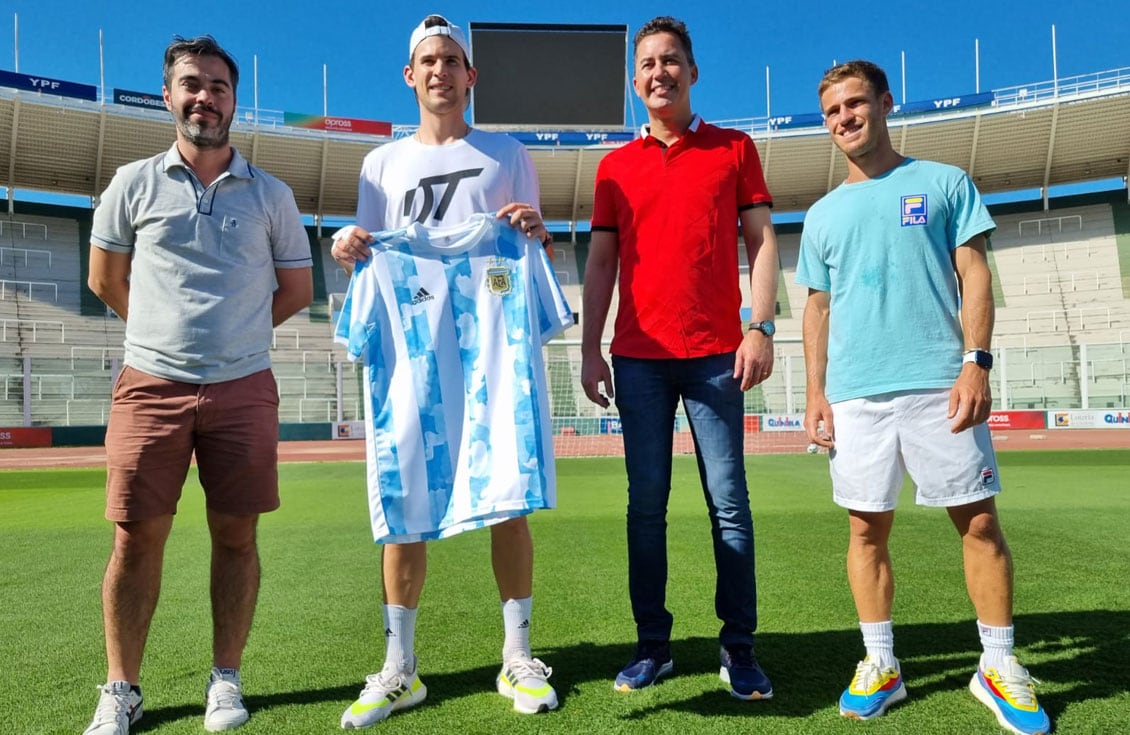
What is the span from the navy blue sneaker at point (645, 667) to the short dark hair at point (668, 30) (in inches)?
78.9

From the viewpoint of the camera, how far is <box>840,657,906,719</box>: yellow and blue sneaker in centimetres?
224

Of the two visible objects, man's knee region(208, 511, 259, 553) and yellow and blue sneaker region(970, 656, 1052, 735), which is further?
man's knee region(208, 511, 259, 553)

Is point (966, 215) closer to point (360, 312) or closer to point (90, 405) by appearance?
point (360, 312)

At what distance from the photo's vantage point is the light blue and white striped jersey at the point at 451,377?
2.48 meters

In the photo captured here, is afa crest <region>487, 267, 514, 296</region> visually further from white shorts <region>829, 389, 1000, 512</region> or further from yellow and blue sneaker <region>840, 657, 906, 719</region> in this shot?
yellow and blue sneaker <region>840, 657, 906, 719</region>

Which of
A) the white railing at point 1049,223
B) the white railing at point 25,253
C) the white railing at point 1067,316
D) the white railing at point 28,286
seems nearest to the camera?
the white railing at point 28,286

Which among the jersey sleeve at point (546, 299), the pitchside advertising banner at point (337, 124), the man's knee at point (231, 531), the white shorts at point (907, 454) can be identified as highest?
the pitchside advertising banner at point (337, 124)

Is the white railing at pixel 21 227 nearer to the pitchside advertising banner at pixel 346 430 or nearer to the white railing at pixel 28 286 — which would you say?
the white railing at pixel 28 286

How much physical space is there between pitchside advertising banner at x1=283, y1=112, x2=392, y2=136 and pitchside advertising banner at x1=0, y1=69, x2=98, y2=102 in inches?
227

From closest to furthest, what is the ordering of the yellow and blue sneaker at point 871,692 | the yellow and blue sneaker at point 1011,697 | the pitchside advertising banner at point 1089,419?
1. the yellow and blue sneaker at point 1011,697
2. the yellow and blue sneaker at point 871,692
3. the pitchside advertising banner at point 1089,419

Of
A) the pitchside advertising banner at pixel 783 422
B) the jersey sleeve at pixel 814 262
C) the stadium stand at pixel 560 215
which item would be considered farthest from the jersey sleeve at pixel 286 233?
the stadium stand at pixel 560 215

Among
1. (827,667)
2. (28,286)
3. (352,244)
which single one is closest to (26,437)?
(28,286)

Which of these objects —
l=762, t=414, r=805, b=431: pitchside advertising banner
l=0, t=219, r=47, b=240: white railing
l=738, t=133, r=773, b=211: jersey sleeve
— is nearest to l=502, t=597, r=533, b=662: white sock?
l=738, t=133, r=773, b=211: jersey sleeve

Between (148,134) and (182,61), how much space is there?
2674cm
